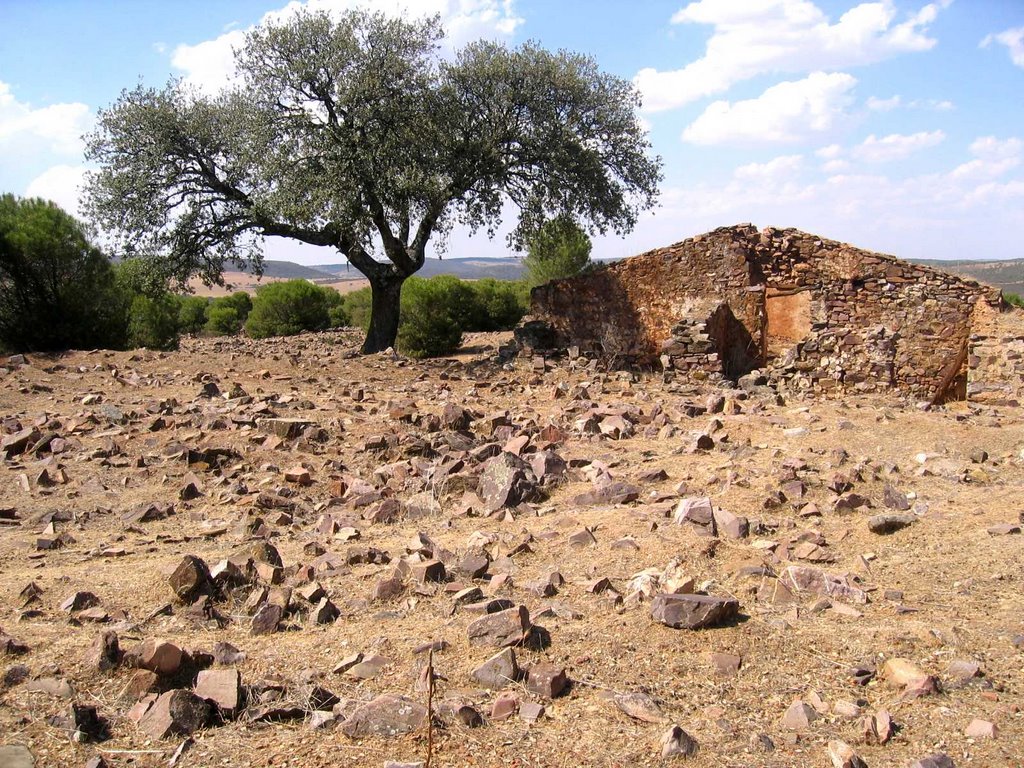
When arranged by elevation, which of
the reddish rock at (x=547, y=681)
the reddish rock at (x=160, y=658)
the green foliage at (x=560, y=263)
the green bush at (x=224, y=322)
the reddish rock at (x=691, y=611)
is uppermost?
the green foliage at (x=560, y=263)

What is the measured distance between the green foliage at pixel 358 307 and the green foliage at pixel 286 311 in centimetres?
112

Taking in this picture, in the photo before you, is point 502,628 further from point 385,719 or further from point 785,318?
point 785,318

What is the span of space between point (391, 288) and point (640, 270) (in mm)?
5394

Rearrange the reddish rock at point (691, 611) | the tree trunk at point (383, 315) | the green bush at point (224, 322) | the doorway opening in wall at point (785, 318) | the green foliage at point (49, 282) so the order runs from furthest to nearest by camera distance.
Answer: the green bush at point (224, 322) < the tree trunk at point (383, 315) < the green foliage at point (49, 282) < the doorway opening in wall at point (785, 318) < the reddish rock at point (691, 611)

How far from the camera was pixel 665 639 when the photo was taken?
3713mm

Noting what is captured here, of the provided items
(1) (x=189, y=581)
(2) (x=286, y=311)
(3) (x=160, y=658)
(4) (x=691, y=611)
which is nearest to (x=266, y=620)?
(1) (x=189, y=581)

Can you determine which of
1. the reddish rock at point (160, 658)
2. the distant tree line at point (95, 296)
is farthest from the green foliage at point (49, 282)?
the reddish rock at point (160, 658)

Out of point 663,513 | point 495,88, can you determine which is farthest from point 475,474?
point 495,88

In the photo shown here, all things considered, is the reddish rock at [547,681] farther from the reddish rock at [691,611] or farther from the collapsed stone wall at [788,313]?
the collapsed stone wall at [788,313]

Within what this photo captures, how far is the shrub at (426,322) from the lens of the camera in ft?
57.1

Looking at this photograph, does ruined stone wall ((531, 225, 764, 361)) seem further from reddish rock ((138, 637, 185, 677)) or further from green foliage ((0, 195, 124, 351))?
reddish rock ((138, 637, 185, 677))

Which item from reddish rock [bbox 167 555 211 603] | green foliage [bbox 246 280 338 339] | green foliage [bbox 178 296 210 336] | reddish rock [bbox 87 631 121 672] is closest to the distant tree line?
green foliage [bbox 246 280 338 339]

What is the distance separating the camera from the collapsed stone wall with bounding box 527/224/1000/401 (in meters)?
11.2

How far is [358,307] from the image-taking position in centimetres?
2747
